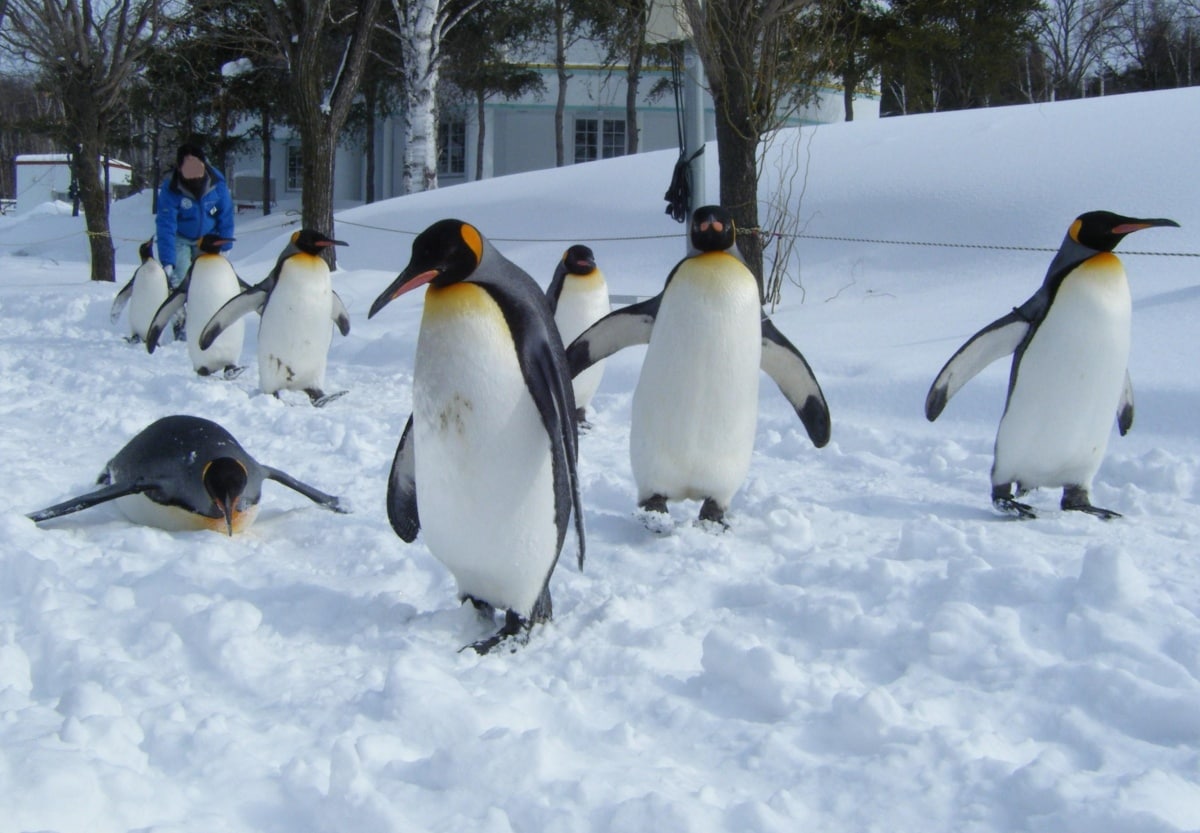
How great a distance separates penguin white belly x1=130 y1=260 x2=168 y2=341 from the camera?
7.75 meters

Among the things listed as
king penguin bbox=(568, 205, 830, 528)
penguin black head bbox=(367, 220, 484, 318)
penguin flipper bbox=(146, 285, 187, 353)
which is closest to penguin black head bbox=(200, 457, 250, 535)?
penguin black head bbox=(367, 220, 484, 318)

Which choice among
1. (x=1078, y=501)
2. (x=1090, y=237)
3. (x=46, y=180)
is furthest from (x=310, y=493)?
(x=46, y=180)

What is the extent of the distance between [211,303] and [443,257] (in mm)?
4649

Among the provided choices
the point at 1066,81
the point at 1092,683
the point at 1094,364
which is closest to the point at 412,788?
the point at 1092,683

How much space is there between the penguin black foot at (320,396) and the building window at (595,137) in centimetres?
2008

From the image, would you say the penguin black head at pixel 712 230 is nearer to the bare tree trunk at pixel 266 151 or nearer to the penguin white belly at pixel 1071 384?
the penguin white belly at pixel 1071 384

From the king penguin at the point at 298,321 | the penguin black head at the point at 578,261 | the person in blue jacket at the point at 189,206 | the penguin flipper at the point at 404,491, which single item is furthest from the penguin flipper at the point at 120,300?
the penguin flipper at the point at 404,491

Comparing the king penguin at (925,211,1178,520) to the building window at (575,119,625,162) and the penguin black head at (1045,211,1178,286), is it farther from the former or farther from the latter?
the building window at (575,119,625,162)

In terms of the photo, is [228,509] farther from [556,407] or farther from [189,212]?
[189,212]

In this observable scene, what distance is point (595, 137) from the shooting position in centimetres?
2494

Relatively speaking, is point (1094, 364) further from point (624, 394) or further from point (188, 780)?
point (188, 780)

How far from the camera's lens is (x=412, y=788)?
64.7 inches

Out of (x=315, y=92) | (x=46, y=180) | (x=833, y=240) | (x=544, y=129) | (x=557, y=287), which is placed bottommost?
(x=557, y=287)

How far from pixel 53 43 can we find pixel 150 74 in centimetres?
914
